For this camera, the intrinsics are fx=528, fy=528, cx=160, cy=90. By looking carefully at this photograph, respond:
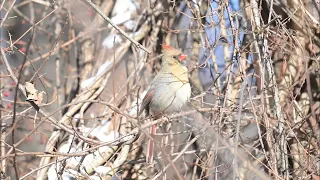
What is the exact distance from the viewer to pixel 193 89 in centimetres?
547

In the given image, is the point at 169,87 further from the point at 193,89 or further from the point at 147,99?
the point at 193,89

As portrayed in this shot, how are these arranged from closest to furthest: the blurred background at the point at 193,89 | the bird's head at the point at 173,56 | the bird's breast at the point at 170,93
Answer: the blurred background at the point at 193,89 < the bird's breast at the point at 170,93 < the bird's head at the point at 173,56

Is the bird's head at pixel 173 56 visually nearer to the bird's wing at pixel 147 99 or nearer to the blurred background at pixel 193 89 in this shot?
the blurred background at pixel 193 89

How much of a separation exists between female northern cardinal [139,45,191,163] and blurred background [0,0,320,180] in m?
0.12

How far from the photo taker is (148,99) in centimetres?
477

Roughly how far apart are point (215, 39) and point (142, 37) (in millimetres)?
1233

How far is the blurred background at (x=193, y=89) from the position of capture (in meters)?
3.97

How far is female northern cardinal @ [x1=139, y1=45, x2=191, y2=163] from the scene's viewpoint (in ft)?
14.8

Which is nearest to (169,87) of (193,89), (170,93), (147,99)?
(170,93)

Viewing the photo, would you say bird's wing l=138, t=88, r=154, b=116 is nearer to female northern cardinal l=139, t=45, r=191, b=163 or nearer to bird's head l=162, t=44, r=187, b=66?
female northern cardinal l=139, t=45, r=191, b=163

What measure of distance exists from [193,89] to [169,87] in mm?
881

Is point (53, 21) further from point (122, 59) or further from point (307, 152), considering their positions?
point (307, 152)

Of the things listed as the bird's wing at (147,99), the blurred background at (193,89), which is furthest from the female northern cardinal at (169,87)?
the blurred background at (193,89)

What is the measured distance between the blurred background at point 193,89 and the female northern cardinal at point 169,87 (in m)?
0.12
